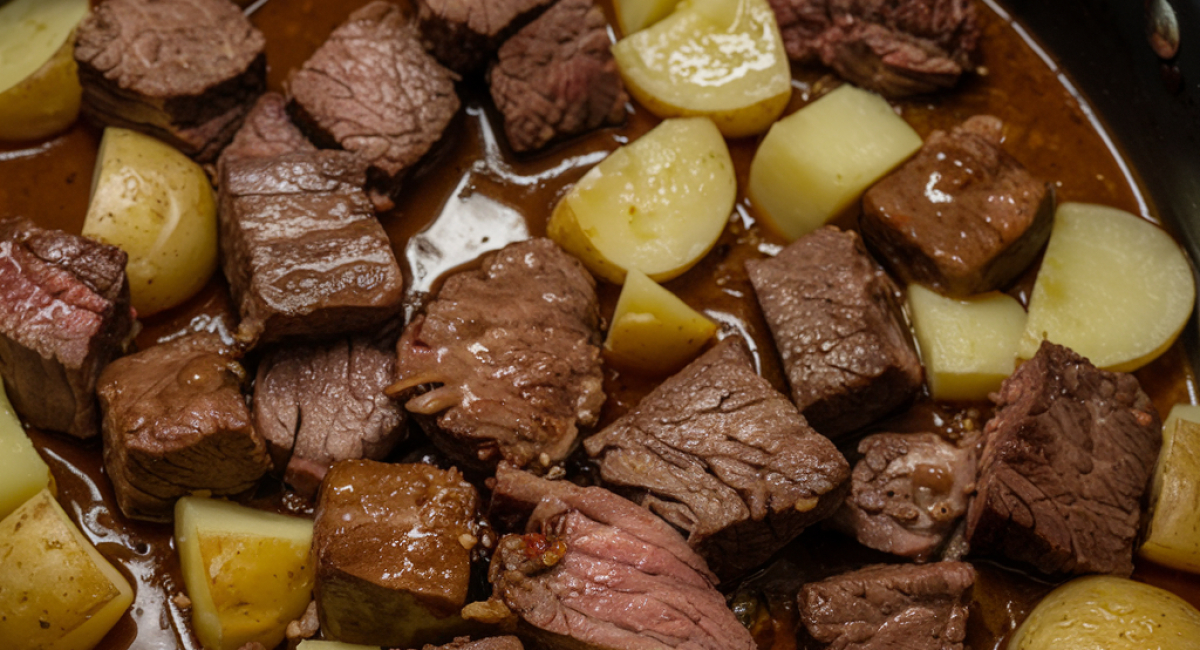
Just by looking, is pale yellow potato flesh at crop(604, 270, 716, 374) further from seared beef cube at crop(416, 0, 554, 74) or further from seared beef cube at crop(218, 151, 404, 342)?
seared beef cube at crop(416, 0, 554, 74)

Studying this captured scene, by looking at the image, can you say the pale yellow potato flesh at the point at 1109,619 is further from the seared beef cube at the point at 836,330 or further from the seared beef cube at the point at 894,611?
the seared beef cube at the point at 836,330

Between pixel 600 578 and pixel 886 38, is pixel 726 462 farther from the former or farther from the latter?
pixel 886 38

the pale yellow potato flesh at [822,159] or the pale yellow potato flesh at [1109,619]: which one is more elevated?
the pale yellow potato flesh at [822,159]

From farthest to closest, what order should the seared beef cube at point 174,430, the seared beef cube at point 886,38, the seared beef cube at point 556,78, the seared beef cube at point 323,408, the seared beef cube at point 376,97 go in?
the seared beef cube at point 886,38, the seared beef cube at point 556,78, the seared beef cube at point 376,97, the seared beef cube at point 323,408, the seared beef cube at point 174,430

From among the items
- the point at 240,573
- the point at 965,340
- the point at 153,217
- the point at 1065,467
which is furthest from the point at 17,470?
the point at 1065,467

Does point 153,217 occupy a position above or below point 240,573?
above

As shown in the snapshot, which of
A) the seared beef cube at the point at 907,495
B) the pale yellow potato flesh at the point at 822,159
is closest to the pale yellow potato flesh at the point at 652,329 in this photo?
the pale yellow potato flesh at the point at 822,159
